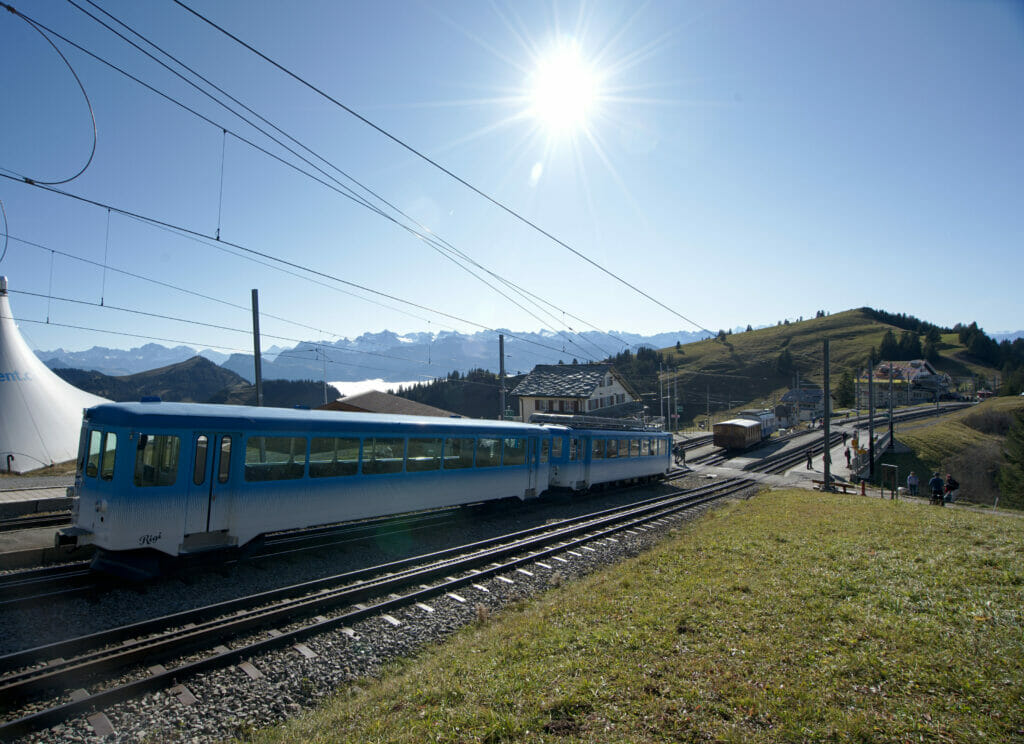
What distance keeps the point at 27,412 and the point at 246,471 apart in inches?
1053

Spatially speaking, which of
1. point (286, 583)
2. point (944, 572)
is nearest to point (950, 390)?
point (944, 572)

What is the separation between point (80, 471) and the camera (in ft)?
33.8

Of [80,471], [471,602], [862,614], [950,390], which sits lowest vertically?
[471,602]

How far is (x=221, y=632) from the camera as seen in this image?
301 inches

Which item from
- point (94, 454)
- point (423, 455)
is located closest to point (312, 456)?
point (423, 455)

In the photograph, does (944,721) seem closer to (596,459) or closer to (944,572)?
(944,572)

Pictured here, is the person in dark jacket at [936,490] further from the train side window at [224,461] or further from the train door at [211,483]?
the train side window at [224,461]

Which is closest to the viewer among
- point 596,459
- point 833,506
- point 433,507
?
point 433,507

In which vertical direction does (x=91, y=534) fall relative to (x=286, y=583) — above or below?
above

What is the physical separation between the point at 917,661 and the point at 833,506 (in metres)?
15.8

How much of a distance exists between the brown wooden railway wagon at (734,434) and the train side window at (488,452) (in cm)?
3577

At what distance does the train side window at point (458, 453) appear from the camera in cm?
1549

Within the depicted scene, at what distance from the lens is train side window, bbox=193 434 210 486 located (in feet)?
33.2

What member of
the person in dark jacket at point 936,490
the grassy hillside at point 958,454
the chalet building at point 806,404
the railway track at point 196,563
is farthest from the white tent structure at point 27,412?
the chalet building at point 806,404
